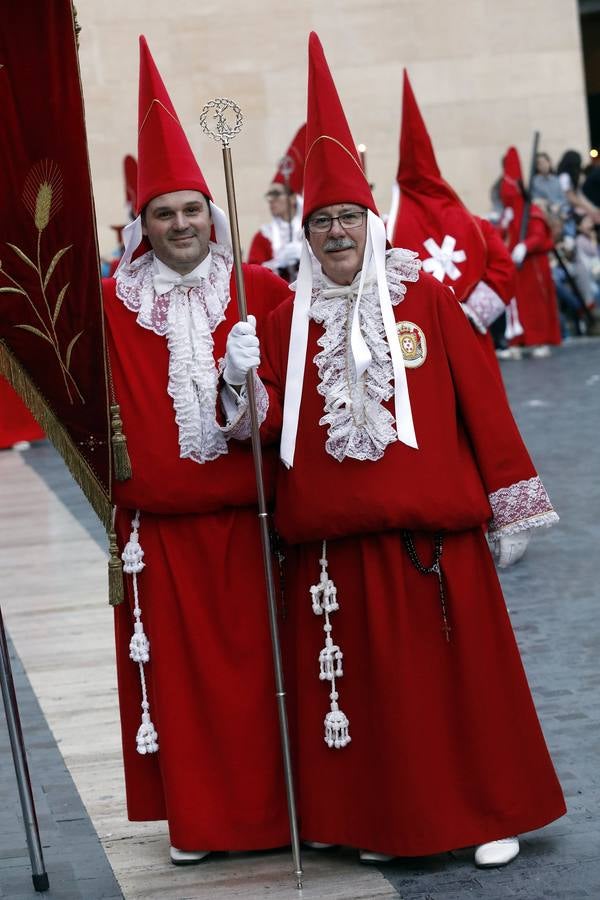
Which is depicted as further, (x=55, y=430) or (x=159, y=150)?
(x=159, y=150)

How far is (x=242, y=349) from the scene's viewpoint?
4.12 metres

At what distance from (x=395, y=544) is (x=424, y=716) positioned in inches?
17.9

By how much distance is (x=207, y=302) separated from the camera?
176 inches

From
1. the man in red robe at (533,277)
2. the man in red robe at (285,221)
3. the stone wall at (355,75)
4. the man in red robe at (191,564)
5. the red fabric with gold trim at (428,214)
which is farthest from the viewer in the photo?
the stone wall at (355,75)

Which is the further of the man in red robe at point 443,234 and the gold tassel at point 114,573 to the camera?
the man in red robe at point 443,234

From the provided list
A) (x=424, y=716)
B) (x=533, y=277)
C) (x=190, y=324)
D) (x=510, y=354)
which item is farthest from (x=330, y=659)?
(x=533, y=277)

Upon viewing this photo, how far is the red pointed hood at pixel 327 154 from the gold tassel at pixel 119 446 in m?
0.74

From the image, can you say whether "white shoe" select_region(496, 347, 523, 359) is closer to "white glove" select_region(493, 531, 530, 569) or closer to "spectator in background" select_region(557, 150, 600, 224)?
"spectator in background" select_region(557, 150, 600, 224)

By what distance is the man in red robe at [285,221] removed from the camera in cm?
1309

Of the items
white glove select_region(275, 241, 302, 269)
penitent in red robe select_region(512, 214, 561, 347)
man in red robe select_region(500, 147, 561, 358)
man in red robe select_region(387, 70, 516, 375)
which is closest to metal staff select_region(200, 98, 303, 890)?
man in red robe select_region(387, 70, 516, 375)

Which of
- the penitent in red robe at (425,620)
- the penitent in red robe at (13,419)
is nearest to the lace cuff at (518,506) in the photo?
the penitent in red robe at (425,620)

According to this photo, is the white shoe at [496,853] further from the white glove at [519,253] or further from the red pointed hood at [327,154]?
the white glove at [519,253]

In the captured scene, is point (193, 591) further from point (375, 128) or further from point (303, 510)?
point (375, 128)

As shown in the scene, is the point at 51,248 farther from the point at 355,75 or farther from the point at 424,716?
the point at 355,75
